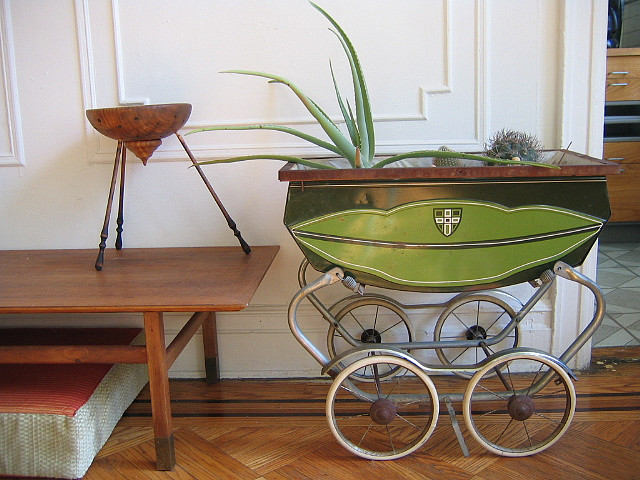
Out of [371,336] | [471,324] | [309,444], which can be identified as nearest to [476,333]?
[471,324]

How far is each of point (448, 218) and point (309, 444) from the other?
78cm

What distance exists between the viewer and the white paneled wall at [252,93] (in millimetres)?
2219

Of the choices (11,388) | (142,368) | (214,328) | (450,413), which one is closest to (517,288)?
(450,413)

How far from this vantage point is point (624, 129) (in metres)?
3.84

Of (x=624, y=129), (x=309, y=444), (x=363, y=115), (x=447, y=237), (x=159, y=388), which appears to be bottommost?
(x=309, y=444)

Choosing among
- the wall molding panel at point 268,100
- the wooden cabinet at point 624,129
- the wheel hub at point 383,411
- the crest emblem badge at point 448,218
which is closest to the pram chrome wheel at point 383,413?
the wheel hub at point 383,411

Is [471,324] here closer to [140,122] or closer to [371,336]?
[371,336]

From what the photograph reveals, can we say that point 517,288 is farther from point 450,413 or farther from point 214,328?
point 214,328

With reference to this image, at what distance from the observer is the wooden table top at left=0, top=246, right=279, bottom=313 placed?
1753 millimetres

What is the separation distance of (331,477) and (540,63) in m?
1.47

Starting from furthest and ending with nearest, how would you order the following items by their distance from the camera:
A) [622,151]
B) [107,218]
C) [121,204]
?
[622,151], [121,204], [107,218]

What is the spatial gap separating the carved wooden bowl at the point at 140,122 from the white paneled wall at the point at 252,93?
18cm

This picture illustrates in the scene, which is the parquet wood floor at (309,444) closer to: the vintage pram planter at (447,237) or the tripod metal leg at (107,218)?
the vintage pram planter at (447,237)

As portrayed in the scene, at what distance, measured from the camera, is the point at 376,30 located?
2227 millimetres
